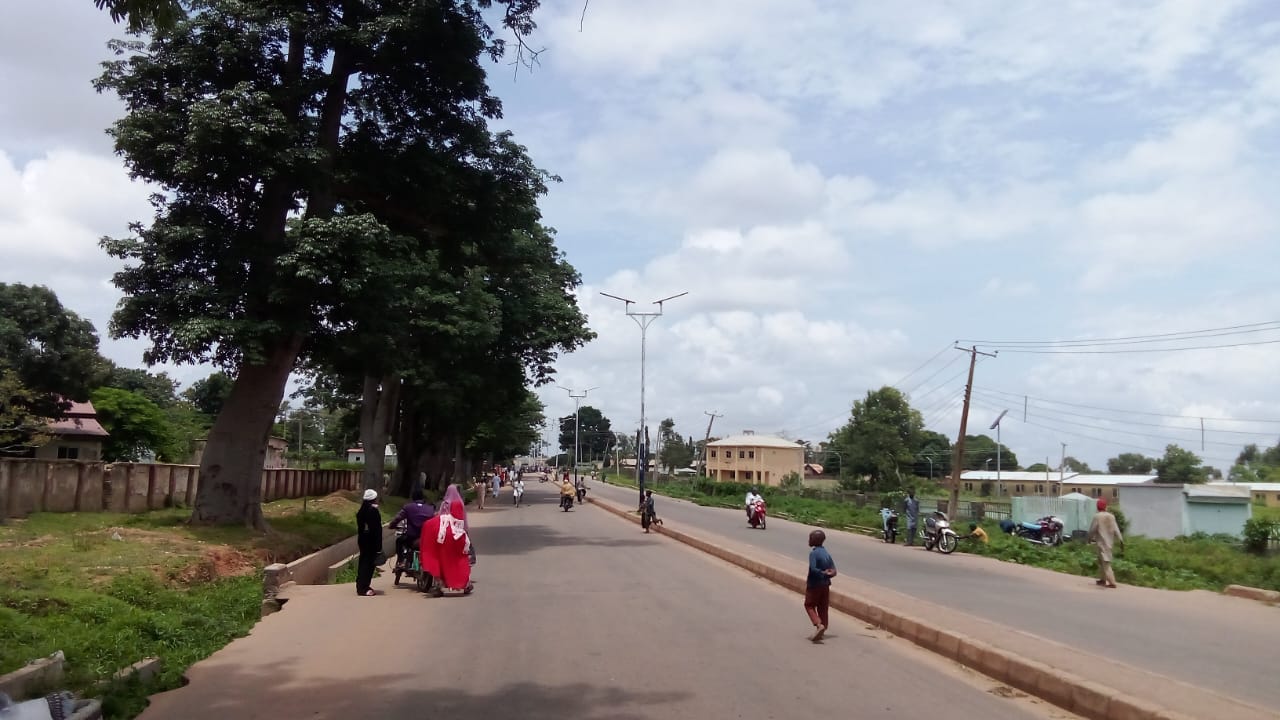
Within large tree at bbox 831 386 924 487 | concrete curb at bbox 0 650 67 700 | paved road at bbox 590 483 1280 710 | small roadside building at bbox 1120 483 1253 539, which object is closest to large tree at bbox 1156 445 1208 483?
large tree at bbox 831 386 924 487

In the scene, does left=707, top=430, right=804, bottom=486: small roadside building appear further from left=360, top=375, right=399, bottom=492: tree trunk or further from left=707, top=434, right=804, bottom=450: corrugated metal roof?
left=360, top=375, right=399, bottom=492: tree trunk

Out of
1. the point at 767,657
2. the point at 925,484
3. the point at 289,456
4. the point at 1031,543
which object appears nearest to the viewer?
the point at 767,657

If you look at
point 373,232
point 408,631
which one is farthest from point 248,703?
point 373,232

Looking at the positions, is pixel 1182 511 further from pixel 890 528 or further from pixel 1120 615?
pixel 1120 615

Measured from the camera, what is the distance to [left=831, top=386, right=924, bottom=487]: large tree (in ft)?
278

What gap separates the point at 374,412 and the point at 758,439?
245 ft

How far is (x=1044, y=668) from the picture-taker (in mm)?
7340

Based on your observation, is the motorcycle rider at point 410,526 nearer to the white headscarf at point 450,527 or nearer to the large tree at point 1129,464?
the white headscarf at point 450,527

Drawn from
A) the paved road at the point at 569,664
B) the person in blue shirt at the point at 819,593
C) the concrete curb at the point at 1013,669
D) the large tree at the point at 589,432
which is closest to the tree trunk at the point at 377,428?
the paved road at the point at 569,664

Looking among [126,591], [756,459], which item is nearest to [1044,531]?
[126,591]

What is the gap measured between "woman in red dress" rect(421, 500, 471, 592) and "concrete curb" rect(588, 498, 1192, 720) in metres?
5.12

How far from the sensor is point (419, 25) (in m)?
17.1

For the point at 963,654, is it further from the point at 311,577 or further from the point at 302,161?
the point at 302,161

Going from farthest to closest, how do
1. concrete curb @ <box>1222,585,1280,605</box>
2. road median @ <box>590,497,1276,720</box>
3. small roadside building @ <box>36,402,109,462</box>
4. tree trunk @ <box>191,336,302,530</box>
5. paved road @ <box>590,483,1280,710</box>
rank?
small roadside building @ <box>36,402,109,462</box> → tree trunk @ <box>191,336,302,530</box> → concrete curb @ <box>1222,585,1280,605</box> → paved road @ <box>590,483,1280,710</box> → road median @ <box>590,497,1276,720</box>
